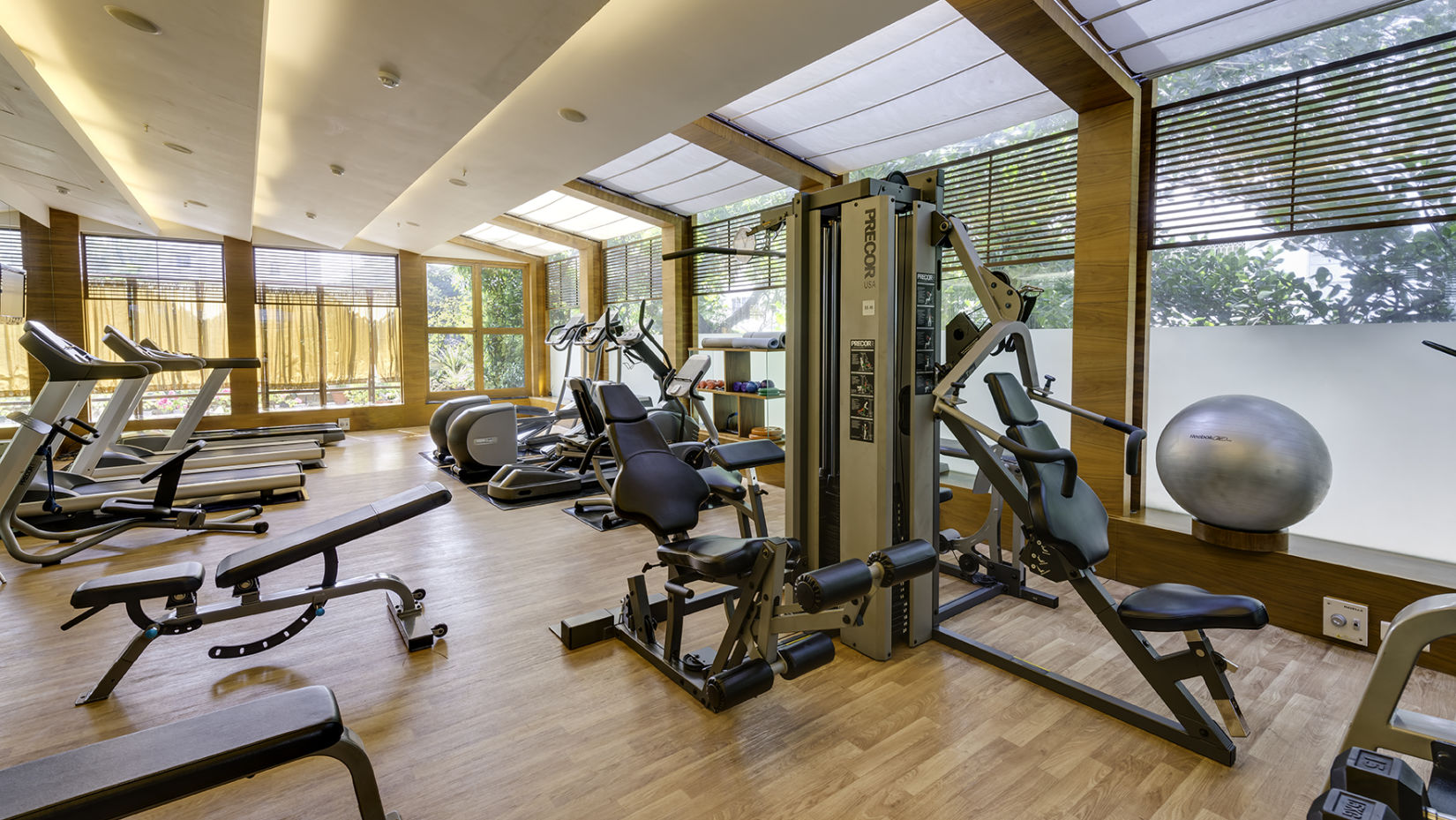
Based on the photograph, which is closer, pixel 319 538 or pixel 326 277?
pixel 319 538

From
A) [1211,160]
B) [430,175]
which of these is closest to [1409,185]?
[1211,160]

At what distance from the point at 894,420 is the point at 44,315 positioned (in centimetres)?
982

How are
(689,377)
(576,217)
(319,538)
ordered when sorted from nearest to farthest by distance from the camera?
(319,538) → (689,377) → (576,217)

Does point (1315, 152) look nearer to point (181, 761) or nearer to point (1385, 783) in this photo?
point (1385, 783)

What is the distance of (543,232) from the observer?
31.4 ft

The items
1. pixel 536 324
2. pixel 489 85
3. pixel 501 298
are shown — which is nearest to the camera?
pixel 489 85

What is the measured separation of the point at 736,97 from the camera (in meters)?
4.06

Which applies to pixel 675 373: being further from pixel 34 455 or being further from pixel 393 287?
pixel 393 287

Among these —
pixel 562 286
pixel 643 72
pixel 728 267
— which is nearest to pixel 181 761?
pixel 643 72

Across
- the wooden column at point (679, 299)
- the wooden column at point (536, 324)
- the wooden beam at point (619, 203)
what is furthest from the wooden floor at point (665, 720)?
the wooden column at point (536, 324)

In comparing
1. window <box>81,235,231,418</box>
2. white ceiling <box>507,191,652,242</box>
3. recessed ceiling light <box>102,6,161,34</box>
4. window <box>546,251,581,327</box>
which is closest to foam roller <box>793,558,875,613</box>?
recessed ceiling light <box>102,6,161,34</box>

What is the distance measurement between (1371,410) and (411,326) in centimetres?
1077

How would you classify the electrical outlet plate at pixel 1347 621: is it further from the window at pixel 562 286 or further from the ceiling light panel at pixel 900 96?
the window at pixel 562 286

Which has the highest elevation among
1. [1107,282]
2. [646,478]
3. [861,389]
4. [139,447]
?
[1107,282]
